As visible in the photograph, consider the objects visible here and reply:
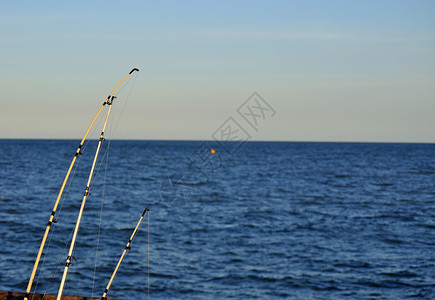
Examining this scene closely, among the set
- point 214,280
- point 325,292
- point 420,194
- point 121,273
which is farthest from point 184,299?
point 420,194

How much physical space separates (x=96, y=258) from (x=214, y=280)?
460cm

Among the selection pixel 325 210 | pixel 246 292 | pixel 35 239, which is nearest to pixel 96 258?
pixel 35 239

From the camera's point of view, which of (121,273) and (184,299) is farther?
(121,273)

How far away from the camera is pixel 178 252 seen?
826 inches

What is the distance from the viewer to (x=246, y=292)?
16.3 m

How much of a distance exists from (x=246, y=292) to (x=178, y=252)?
17.1 feet

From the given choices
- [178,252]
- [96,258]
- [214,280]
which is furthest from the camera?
[178,252]

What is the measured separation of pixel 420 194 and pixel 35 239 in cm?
3001

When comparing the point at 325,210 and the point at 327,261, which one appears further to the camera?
the point at 325,210

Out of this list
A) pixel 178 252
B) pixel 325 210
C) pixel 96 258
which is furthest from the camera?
pixel 325 210

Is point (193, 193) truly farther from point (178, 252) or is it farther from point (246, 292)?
point (246, 292)

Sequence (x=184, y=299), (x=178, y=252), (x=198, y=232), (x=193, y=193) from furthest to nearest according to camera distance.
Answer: (x=193, y=193)
(x=198, y=232)
(x=178, y=252)
(x=184, y=299)

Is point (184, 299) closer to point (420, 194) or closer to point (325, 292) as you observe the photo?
point (325, 292)

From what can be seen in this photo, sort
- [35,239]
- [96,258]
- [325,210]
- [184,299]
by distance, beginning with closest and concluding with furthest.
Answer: [184,299]
[96,258]
[35,239]
[325,210]
